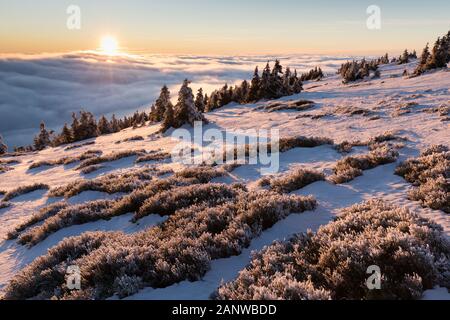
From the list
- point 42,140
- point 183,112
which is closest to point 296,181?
point 183,112

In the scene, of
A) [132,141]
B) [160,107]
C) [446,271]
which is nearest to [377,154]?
[446,271]

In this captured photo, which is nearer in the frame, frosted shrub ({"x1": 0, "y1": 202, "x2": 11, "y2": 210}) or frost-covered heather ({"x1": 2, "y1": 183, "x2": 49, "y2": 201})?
frosted shrub ({"x1": 0, "y1": 202, "x2": 11, "y2": 210})

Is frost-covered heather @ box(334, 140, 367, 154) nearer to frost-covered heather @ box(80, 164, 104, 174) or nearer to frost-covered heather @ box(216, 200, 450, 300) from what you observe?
frost-covered heather @ box(216, 200, 450, 300)

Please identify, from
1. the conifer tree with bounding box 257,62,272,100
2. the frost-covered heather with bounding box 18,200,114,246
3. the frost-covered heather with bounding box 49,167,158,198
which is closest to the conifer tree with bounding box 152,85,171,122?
the conifer tree with bounding box 257,62,272,100

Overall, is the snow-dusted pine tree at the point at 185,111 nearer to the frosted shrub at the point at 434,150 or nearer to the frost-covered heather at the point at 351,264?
the frosted shrub at the point at 434,150

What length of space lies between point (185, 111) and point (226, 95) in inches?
1537

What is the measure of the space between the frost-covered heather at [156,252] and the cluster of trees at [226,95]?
38.2 m

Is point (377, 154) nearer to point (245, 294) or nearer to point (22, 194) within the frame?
point (245, 294)

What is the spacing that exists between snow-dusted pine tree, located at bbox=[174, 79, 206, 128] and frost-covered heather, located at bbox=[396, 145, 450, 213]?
3673 centimetres

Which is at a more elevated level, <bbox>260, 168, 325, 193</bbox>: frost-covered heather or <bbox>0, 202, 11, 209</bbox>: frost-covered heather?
<bbox>260, 168, 325, 193</bbox>: frost-covered heather

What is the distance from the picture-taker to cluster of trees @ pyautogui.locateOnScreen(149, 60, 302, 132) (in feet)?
155

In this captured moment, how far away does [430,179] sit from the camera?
9.44 meters

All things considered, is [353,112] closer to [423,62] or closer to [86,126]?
[423,62]
